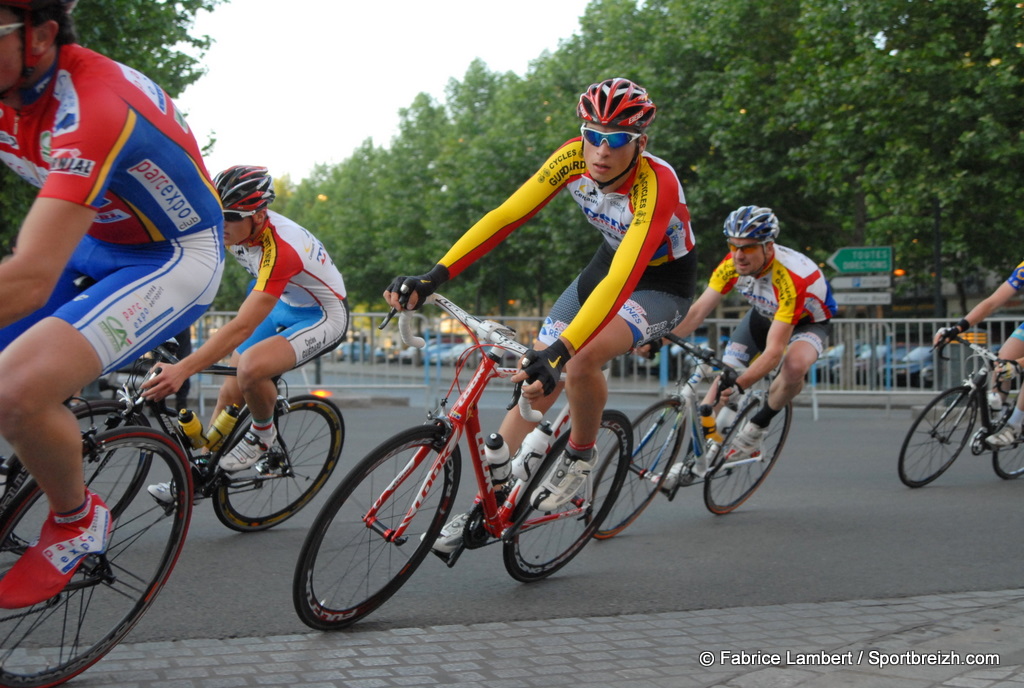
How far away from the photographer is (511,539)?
477cm

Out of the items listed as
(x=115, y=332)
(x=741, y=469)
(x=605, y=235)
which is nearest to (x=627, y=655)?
(x=115, y=332)

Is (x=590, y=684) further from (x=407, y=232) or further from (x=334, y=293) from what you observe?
(x=407, y=232)

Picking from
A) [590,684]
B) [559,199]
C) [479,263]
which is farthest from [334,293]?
[479,263]

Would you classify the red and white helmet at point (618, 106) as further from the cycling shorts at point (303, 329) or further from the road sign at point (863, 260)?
the road sign at point (863, 260)

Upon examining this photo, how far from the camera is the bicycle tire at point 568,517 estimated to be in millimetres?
4844

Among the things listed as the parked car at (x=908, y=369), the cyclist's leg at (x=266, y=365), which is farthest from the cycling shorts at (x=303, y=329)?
the parked car at (x=908, y=369)

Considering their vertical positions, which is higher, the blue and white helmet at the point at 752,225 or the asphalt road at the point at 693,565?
the blue and white helmet at the point at 752,225

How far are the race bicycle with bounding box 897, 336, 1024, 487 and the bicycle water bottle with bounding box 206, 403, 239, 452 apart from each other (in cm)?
520

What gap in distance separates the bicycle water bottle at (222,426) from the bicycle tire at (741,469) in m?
3.03

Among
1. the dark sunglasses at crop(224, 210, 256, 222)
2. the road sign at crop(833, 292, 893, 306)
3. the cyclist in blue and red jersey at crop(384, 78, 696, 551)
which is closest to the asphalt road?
the cyclist in blue and red jersey at crop(384, 78, 696, 551)

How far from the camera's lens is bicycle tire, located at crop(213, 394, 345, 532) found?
5.94 m

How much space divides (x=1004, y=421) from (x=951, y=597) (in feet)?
13.6

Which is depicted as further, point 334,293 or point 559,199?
point 559,199

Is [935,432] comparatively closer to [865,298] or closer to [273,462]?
[273,462]
